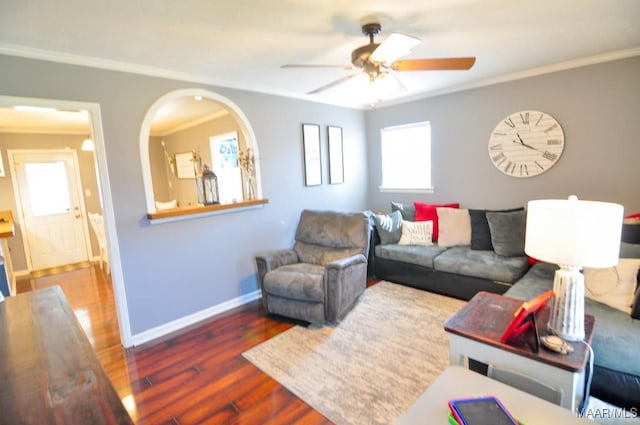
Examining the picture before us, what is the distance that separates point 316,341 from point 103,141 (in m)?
2.44

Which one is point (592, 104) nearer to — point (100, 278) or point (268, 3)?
point (268, 3)

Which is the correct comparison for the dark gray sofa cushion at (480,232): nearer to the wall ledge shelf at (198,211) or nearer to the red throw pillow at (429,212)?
the red throw pillow at (429,212)

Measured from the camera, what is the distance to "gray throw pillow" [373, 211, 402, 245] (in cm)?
396

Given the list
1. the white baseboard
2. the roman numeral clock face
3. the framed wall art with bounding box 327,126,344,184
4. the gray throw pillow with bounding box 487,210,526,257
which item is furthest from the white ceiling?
the white baseboard

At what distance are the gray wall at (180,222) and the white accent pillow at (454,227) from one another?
163cm

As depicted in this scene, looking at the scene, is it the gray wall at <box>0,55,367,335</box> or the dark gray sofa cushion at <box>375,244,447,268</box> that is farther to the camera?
the dark gray sofa cushion at <box>375,244,447,268</box>

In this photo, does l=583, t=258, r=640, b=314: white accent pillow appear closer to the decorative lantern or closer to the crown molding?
the crown molding

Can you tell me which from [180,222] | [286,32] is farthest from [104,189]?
[286,32]

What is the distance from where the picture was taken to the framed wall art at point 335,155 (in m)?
4.43

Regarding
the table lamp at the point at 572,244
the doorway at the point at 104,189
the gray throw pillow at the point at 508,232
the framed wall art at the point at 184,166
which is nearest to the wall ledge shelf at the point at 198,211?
the doorway at the point at 104,189

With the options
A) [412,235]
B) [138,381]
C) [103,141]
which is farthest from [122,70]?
[412,235]

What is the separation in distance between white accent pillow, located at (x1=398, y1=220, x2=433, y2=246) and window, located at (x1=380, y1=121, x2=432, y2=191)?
0.72 metres

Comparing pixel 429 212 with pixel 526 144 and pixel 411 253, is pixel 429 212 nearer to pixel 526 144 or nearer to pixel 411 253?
pixel 411 253

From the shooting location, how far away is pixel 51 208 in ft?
17.4
